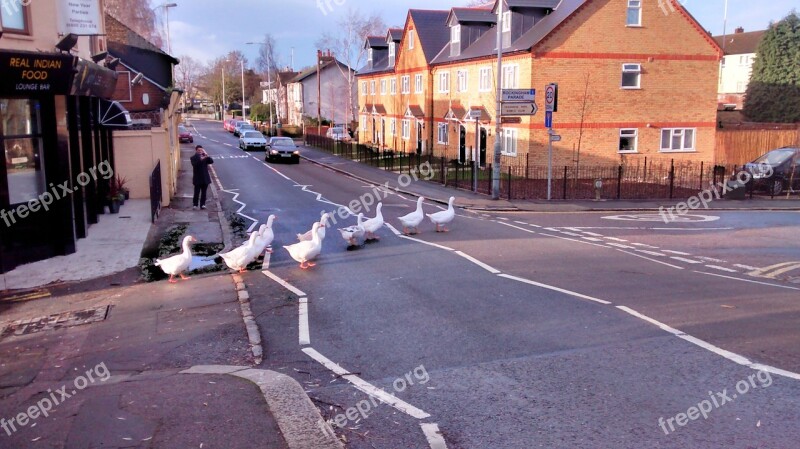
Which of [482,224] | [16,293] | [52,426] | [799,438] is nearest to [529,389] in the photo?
[799,438]

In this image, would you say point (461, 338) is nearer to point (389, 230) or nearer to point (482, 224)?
point (389, 230)

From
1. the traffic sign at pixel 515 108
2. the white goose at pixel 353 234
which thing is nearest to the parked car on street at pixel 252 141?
the traffic sign at pixel 515 108

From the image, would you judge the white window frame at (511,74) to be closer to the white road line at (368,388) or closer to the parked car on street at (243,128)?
the white road line at (368,388)

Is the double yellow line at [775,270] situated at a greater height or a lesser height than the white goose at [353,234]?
lesser

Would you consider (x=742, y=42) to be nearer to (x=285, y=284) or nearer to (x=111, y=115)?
(x=111, y=115)

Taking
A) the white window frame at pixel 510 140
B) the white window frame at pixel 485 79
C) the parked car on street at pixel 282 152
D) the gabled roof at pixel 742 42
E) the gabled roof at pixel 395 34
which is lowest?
the parked car on street at pixel 282 152

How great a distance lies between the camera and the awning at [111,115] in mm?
19516

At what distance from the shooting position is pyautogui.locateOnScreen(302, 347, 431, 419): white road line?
20.7 feet

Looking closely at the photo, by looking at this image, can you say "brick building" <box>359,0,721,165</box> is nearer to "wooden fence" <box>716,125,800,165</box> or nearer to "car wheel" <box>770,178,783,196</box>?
"wooden fence" <box>716,125,800,165</box>

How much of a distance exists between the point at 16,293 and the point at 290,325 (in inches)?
211

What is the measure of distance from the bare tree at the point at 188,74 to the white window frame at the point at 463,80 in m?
82.7

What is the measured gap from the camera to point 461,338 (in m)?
8.49

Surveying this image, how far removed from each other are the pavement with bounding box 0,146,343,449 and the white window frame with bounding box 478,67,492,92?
1044 inches

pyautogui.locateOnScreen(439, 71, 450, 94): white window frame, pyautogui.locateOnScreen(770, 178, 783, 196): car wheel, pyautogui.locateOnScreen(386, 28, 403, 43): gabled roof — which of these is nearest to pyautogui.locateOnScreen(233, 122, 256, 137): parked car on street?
pyautogui.locateOnScreen(386, 28, 403, 43): gabled roof
